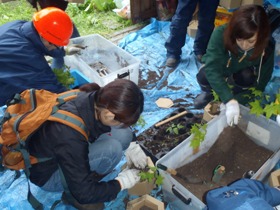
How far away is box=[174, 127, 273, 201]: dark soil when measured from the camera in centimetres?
200

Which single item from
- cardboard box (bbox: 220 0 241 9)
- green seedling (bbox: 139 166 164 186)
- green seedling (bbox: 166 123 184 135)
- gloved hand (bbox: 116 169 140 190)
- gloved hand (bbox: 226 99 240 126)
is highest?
cardboard box (bbox: 220 0 241 9)

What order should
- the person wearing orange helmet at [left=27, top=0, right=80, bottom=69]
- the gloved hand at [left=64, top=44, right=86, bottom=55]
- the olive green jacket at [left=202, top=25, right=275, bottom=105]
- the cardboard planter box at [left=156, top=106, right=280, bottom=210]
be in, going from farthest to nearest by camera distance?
the gloved hand at [left=64, top=44, right=86, bottom=55], the person wearing orange helmet at [left=27, top=0, right=80, bottom=69], the olive green jacket at [left=202, top=25, right=275, bottom=105], the cardboard planter box at [left=156, top=106, right=280, bottom=210]

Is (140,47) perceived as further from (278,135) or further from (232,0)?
(278,135)

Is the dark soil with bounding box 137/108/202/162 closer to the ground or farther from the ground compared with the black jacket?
closer to the ground

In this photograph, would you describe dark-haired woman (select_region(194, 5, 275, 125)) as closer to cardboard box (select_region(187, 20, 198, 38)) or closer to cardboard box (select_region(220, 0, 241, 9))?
cardboard box (select_region(220, 0, 241, 9))

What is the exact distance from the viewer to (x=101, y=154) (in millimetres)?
1816

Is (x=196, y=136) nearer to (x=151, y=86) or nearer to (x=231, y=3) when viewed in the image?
(x=151, y=86)

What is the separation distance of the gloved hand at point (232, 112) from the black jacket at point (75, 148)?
93cm

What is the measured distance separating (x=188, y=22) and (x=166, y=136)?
1503mm

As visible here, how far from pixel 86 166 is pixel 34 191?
85 cm

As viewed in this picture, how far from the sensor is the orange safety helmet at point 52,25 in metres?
2.06

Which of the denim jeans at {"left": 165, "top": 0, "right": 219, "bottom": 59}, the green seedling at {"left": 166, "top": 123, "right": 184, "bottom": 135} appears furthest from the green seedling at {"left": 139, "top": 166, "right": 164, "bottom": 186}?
the denim jeans at {"left": 165, "top": 0, "right": 219, "bottom": 59}

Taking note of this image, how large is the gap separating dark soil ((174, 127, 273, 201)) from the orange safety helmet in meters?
1.33

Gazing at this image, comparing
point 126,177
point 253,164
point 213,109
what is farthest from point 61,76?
point 253,164
